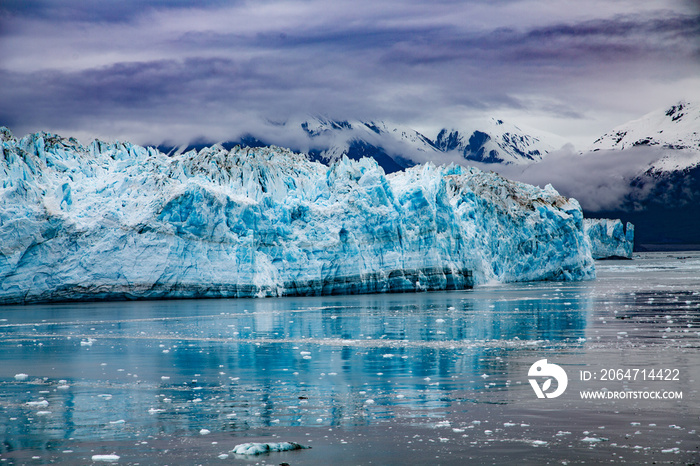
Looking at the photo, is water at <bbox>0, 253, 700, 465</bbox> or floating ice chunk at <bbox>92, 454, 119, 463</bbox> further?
water at <bbox>0, 253, 700, 465</bbox>

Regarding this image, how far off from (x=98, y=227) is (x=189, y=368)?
23.2 meters

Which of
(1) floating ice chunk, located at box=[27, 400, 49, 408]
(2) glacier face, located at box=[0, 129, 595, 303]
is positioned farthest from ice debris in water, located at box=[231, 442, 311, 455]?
(2) glacier face, located at box=[0, 129, 595, 303]

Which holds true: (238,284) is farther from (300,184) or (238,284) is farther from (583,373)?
(583,373)

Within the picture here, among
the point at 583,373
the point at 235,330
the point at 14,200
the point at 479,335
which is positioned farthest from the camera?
the point at 14,200

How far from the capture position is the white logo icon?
10.8 metres

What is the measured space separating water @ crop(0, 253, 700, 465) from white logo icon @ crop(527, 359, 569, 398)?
15 cm

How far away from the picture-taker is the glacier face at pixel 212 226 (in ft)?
116

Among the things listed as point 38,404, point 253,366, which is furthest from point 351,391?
point 38,404

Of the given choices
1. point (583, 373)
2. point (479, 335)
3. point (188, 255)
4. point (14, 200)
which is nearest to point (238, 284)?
point (188, 255)

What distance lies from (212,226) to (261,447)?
29.0 m

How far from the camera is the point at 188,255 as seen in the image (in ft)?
118

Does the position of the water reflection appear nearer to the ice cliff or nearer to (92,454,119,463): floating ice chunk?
(92,454,119,463): floating ice chunk

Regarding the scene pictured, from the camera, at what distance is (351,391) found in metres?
11.3

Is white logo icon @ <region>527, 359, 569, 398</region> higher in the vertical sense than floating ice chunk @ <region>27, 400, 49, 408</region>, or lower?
higher
